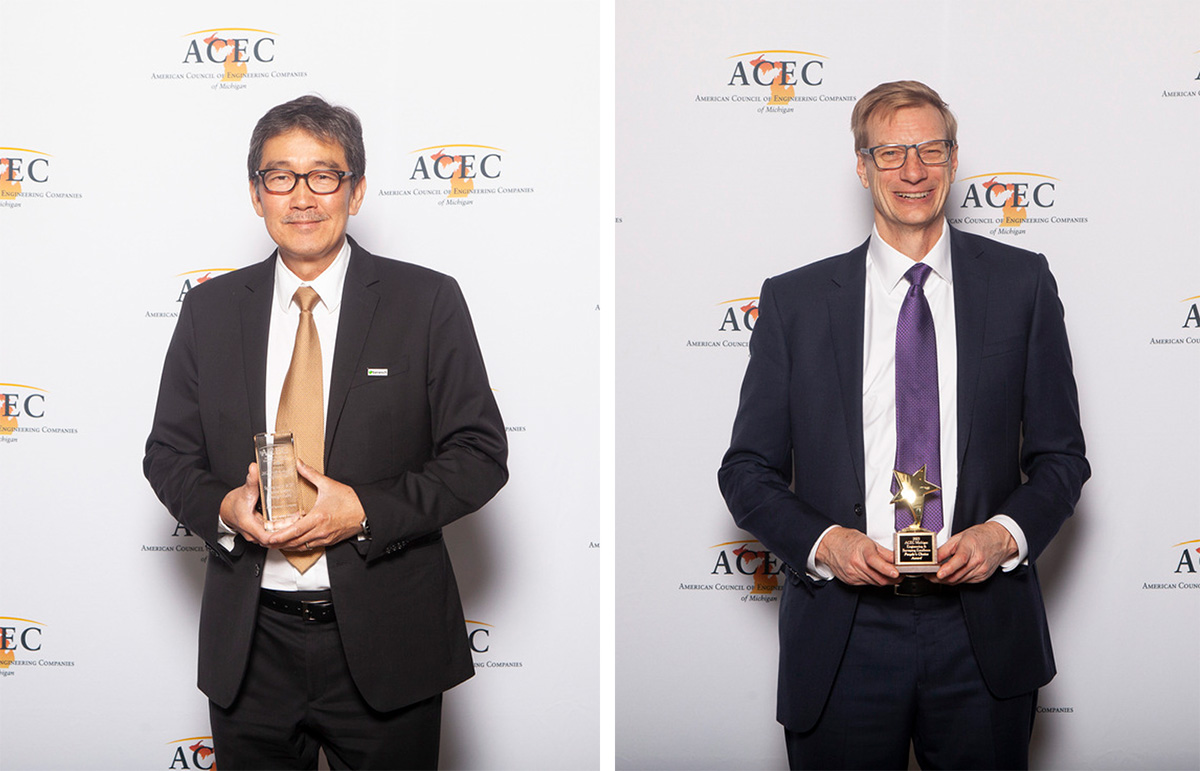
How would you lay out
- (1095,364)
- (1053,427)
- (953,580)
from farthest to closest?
1. (1095,364)
2. (1053,427)
3. (953,580)

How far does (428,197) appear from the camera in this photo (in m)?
2.81

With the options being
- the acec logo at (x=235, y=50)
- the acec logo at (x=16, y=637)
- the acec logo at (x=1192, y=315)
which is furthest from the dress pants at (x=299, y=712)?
the acec logo at (x=1192, y=315)

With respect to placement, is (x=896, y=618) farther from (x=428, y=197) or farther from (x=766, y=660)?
(x=428, y=197)

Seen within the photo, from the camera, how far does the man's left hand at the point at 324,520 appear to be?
1788mm

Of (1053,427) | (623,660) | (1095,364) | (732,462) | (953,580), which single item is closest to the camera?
(953,580)

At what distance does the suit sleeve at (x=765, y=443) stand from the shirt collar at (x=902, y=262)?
231mm

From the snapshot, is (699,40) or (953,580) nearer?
(953,580)

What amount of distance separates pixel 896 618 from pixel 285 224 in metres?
1.41

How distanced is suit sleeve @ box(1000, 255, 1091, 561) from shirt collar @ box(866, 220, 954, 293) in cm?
18

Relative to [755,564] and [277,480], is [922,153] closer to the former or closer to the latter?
[755,564]

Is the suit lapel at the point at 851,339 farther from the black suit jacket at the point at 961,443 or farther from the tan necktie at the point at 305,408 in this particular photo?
the tan necktie at the point at 305,408

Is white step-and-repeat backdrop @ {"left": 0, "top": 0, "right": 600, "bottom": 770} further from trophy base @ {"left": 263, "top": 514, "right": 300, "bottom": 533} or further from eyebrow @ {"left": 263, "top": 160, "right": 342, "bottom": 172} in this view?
trophy base @ {"left": 263, "top": 514, "right": 300, "bottom": 533}

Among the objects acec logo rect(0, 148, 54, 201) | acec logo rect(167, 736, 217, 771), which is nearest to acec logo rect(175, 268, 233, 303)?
acec logo rect(0, 148, 54, 201)

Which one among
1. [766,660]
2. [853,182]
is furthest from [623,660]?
[853,182]
